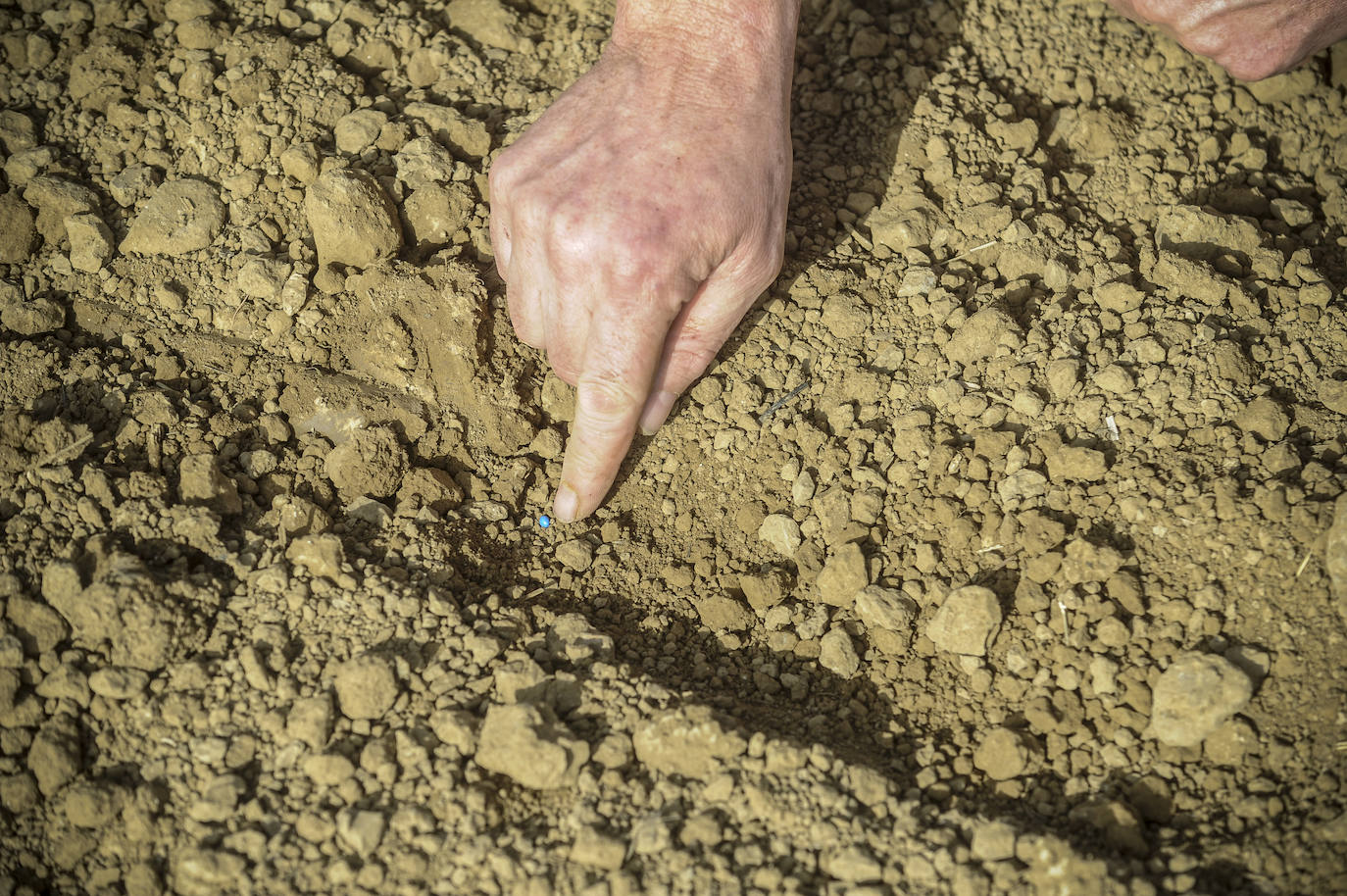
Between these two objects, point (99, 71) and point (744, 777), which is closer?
point (744, 777)

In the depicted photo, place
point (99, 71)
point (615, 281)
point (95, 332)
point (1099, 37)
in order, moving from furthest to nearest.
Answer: point (1099, 37) → point (99, 71) → point (95, 332) → point (615, 281)

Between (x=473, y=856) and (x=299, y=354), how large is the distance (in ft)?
4.01

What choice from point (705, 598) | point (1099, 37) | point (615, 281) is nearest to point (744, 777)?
point (705, 598)

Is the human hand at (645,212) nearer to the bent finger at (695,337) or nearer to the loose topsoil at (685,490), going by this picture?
the bent finger at (695,337)

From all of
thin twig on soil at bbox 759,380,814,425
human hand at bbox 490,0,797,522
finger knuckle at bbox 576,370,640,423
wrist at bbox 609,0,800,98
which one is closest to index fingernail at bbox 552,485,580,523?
human hand at bbox 490,0,797,522

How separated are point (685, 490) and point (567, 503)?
0.30m

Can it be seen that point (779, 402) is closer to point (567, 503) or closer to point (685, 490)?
point (685, 490)

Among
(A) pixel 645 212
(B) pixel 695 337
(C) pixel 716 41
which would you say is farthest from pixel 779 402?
(C) pixel 716 41

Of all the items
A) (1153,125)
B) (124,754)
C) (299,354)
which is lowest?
(124,754)

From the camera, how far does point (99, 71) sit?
244 centimetres

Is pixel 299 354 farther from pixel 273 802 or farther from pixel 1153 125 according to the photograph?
pixel 1153 125

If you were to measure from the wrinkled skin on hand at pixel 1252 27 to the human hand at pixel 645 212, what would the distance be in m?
1.00

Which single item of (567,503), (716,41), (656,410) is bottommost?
(567,503)

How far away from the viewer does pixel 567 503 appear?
2.10 metres
